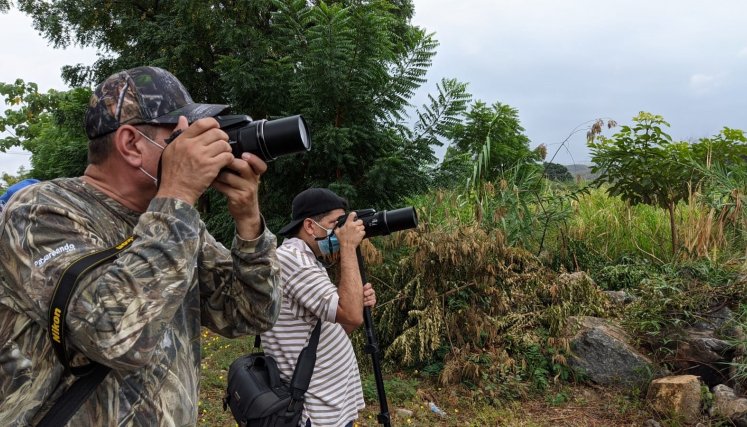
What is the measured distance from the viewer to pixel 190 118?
4.59 ft

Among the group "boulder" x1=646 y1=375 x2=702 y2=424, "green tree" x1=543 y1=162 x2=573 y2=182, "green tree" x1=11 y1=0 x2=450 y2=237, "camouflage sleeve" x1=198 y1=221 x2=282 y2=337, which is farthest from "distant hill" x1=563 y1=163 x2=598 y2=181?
"camouflage sleeve" x1=198 y1=221 x2=282 y2=337

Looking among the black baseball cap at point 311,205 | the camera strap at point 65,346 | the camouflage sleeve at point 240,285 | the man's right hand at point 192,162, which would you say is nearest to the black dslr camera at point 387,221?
the black baseball cap at point 311,205

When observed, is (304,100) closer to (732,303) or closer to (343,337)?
(343,337)

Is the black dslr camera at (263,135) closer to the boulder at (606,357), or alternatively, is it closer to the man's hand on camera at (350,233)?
the man's hand on camera at (350,233)

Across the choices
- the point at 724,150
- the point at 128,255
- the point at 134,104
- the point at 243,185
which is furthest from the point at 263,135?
the point at 724,150

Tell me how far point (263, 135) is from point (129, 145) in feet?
1.02

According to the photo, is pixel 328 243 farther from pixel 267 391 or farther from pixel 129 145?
pixel 129 145

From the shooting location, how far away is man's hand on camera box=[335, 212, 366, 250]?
264 cm

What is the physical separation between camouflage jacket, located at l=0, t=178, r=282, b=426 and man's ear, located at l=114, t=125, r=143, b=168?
0.34ft

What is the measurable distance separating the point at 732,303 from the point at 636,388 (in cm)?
105

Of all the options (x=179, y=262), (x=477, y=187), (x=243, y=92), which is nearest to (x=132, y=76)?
(x=179, y=262)

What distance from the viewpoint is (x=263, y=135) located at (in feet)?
4.51

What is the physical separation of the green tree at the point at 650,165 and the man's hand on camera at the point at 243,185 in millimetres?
5407

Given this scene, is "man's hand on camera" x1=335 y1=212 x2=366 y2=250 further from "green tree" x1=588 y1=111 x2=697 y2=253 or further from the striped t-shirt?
"green tree" x1=588 y1=111 x2=697 y2=253
